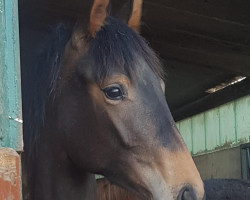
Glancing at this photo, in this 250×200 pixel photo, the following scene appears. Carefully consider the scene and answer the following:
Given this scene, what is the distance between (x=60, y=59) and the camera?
215cm

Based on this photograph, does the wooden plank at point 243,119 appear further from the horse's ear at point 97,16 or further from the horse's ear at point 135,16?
the horse's ear at point 97,16

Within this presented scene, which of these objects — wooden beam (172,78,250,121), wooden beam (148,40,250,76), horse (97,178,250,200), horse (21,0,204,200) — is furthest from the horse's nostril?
wooden beam (172,78,250,121)

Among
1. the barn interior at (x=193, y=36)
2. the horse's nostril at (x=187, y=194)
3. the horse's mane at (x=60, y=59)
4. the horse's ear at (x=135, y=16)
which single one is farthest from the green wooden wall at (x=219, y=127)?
the horse's nostril at (x=187, y=194)

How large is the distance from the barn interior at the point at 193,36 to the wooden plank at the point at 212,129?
1.36m

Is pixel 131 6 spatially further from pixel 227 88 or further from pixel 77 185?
pixel 227 88

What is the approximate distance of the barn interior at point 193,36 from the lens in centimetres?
354

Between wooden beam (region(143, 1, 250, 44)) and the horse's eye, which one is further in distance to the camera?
wooden beam (region(143, 1, 250, 44))

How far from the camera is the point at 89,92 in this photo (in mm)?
2021

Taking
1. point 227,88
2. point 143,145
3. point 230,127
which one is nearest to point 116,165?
point 143,145

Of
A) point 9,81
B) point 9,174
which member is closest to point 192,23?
point 9,81

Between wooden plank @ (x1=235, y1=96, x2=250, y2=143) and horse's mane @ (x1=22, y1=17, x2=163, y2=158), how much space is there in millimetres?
4505

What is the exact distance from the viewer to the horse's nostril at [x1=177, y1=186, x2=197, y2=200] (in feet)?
5.79

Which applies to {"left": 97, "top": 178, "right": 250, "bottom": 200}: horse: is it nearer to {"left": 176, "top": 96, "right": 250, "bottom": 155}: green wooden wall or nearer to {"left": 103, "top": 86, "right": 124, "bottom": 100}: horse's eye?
{"left": 103, "top": 86, "right": 124, "bottom": 100}: horse's eye

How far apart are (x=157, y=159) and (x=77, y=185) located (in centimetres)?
49
